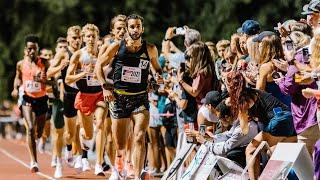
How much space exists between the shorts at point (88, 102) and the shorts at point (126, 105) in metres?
2.11

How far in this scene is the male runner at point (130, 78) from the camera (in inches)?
561

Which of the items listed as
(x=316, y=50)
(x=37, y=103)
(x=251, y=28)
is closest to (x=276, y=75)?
(x=316, y=50)

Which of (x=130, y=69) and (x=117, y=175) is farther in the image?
(x=117, y=175)

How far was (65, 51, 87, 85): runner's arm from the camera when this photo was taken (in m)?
16.2

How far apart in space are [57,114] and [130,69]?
494cm

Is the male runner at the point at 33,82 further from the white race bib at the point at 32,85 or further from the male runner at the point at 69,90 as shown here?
the male runner at the point at 69,90

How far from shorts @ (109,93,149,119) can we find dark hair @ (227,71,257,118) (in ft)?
11.4

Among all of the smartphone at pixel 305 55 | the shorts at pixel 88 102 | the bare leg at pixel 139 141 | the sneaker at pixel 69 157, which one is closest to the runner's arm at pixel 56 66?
the shorts at pixel 88 102

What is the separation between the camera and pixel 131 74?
14328 mm

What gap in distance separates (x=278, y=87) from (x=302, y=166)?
182cm

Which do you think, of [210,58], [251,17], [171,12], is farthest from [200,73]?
[171,12]

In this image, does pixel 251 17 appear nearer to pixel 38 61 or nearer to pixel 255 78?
pixel 38 61

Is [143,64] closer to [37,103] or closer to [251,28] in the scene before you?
[251,28]

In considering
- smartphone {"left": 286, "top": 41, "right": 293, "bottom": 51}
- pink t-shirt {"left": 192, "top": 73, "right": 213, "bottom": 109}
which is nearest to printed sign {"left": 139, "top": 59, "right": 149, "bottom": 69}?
pink t-shirt {"left": 192, "top": 73, "right": 213, "bottom": 109}
